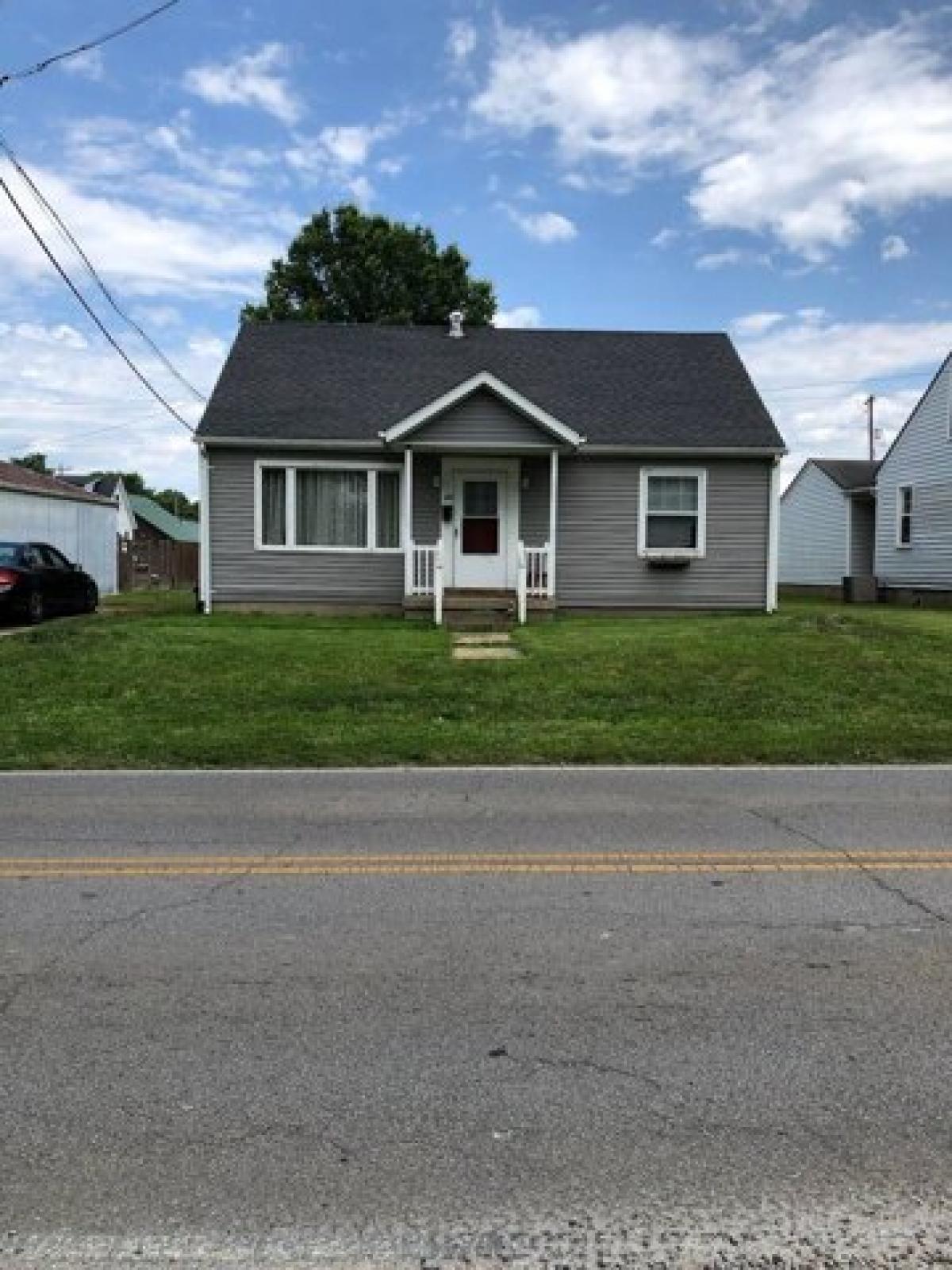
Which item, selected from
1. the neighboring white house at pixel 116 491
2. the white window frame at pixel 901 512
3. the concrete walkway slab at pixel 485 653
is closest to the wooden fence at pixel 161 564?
the white window frame at pixel 901 512

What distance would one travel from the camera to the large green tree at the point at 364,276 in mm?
44375

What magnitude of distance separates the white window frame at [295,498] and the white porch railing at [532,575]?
7.57 feet

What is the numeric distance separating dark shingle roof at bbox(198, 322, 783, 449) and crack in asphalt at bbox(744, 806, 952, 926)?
14020 mm

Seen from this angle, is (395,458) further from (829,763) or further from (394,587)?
(829,763)

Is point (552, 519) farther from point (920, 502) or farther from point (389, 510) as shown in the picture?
point (920, 502)

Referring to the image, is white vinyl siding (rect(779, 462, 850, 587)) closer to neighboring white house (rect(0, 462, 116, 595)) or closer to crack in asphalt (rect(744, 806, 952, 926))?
neighboring white house (rect(0, 462, 116, 595))

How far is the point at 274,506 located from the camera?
68.6ft

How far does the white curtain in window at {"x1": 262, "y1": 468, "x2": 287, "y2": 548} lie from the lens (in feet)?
68.5

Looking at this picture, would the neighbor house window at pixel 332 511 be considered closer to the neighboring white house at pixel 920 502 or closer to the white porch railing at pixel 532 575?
the white porch railing at pixel 532 575

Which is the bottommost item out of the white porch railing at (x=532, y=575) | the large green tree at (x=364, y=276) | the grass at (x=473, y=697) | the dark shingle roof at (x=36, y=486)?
the grass at (x=473, y=697)

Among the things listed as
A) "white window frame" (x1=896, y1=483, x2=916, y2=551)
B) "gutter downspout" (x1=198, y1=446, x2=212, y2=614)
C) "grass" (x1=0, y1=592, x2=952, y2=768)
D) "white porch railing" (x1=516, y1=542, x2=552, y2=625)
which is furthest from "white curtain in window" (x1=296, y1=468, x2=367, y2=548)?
"white window frame" (x1=896, y1=483, x2=916, y2=551)

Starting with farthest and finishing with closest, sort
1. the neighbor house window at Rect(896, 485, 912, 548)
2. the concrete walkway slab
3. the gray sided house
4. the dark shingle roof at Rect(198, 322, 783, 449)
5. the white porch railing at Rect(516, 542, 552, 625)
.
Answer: the neighbor house window at Rect(896, 485, 912, 548) < the dark shingle roof at Rect(198, 322, 783, 449) < the gray sided house < the white porch railing at Rect(516, 542, 552, 625) < the concrete walkway slab

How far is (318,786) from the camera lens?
8.74 m

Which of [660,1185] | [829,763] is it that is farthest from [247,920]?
[829,763]
